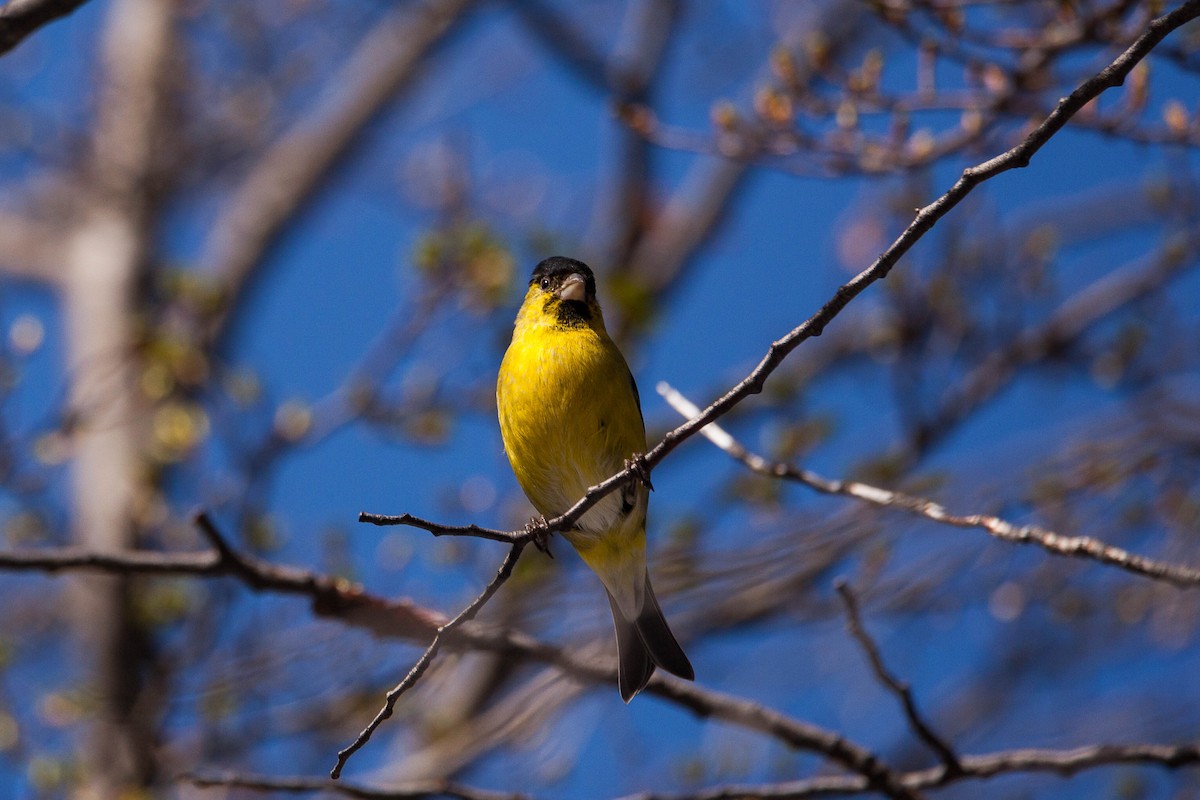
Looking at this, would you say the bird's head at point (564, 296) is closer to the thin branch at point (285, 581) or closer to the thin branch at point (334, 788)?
the thin branch at point (285, 581)

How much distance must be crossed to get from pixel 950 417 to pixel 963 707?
6.70ft

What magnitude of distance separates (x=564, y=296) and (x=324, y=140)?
7397 millimetres

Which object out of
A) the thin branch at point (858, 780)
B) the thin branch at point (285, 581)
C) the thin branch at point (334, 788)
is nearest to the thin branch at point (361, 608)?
the thin branch at point (285, 581)

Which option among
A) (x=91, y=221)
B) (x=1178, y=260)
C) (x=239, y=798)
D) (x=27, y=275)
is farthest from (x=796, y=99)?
(x=27, y=275)

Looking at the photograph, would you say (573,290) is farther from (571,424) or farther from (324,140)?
(324,140)

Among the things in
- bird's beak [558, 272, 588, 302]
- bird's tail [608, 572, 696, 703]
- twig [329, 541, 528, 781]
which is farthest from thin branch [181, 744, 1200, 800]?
bird's beak [558, 272, 588, 302]

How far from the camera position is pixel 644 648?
3625 mm

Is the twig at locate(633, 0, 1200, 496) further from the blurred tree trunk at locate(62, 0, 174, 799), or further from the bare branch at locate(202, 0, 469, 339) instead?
the bare branch at locate(202, 0, 469, 339)

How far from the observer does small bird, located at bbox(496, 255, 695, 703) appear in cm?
375

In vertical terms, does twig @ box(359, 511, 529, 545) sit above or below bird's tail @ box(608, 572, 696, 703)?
below

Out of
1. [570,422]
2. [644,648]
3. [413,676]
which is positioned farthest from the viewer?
[570,422]

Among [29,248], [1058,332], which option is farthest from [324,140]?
[1058,332]

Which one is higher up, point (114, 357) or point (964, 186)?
point (114, 357)

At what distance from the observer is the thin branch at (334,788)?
295 centimetres
